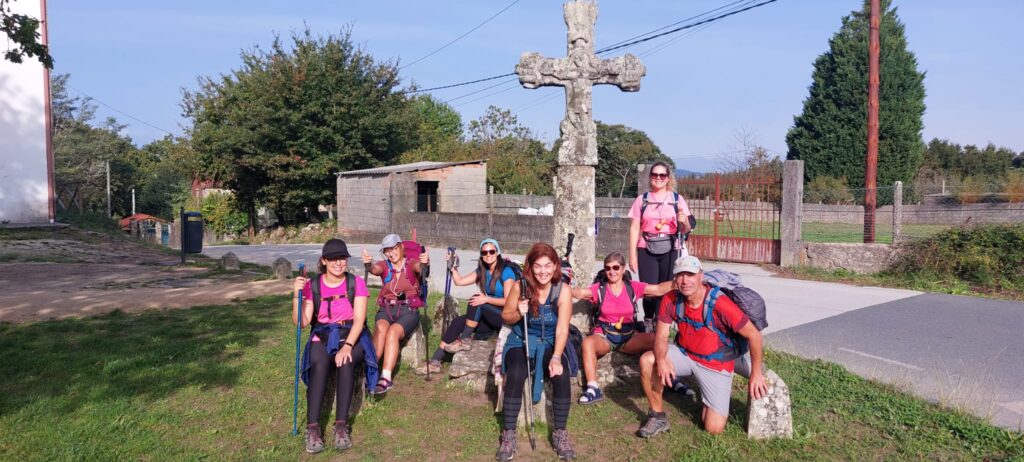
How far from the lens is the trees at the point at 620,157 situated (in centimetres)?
4103

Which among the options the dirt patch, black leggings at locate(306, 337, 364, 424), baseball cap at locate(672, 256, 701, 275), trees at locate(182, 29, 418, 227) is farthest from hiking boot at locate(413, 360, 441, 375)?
trees at locate(182, 29, 418, 227)

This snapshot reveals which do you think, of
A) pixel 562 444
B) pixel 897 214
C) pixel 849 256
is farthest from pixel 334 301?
pixel 897 214

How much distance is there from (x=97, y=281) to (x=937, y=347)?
11993 millimetres

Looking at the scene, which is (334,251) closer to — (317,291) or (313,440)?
(317,291)

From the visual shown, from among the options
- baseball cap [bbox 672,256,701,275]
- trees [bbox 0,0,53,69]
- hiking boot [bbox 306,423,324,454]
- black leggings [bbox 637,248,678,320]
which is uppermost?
trees [bbox 0,0,53,69]

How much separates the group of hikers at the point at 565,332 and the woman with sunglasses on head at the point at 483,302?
0.06 feet

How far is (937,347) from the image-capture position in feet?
23.4

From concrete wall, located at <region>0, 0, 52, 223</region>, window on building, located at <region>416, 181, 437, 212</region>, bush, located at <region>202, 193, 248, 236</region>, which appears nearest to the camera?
concrete wall, located at <region>0, 0, 52, 223</region>

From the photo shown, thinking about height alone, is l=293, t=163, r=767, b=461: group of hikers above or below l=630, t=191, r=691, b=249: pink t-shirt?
below

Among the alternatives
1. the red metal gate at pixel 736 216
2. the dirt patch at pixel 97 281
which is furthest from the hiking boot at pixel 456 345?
the red metal gate at pixel 736 216

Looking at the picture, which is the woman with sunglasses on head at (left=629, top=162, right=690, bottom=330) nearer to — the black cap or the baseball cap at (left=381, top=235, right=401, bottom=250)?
the baseball cap at (left=381, top=235, right=401, bottom=250)

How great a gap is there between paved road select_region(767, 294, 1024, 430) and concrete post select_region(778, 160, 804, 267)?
3505 mm

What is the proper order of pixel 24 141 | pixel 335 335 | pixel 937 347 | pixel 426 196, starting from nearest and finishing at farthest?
pixel 335 335, pixel 937 347, pixel 24 141, pixel 426 196

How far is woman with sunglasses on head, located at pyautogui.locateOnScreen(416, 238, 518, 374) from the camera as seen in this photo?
5.88 m
